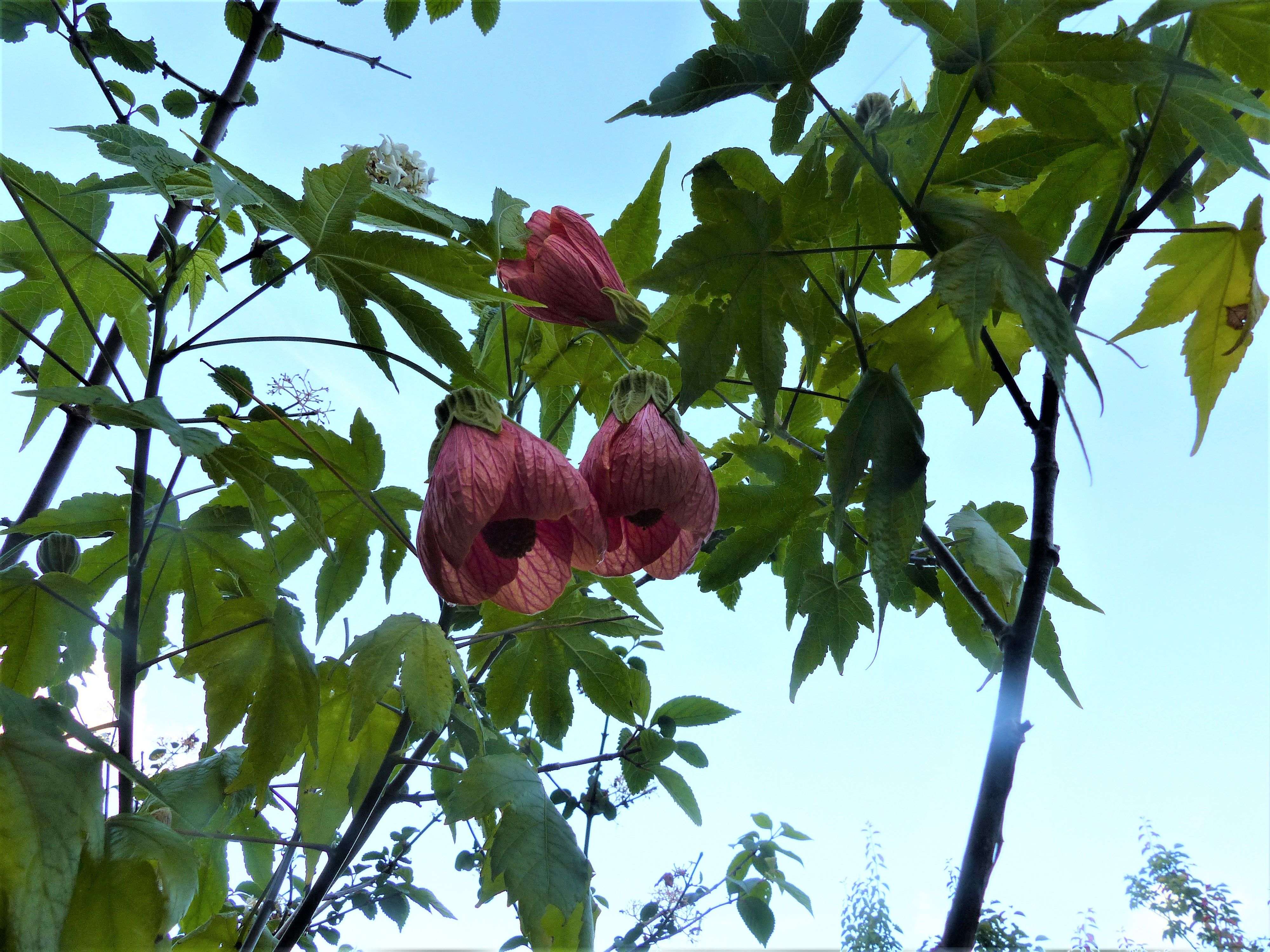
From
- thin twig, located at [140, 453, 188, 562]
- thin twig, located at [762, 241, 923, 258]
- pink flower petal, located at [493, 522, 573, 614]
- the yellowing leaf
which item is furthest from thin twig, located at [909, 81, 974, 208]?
thin twig, located at [140, 453, 188, 562]

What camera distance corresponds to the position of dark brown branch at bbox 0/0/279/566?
2.23ft

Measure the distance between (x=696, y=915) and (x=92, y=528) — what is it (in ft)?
3.22

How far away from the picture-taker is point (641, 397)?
0.50 meters

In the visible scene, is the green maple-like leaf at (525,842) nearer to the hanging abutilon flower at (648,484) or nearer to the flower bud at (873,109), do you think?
the hanging abutilon flower at (648,484)

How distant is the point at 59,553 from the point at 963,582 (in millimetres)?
562

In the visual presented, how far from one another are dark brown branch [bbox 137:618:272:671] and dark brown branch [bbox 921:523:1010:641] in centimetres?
37

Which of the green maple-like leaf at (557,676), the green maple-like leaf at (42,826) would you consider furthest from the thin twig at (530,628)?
the green maple-like leaf at (42,826)

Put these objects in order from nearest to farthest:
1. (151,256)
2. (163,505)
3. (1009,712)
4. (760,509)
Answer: (1009,712) → (163,505) → (760,509) → (151,256)

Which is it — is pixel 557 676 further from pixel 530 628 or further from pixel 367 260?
pixel 367 260

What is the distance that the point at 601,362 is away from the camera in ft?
2.03

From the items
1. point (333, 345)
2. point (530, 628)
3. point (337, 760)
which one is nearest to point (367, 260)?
point (333, 345)

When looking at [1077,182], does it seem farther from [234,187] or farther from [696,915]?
[696,915]

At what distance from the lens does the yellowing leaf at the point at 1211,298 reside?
1.44ft

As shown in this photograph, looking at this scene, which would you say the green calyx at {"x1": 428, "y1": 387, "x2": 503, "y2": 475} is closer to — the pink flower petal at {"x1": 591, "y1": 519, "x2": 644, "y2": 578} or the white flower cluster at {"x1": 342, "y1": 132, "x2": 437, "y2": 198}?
the pink flower petal at {"x1": 591, "y1": 519, "x2": 644, "y2": 578}
